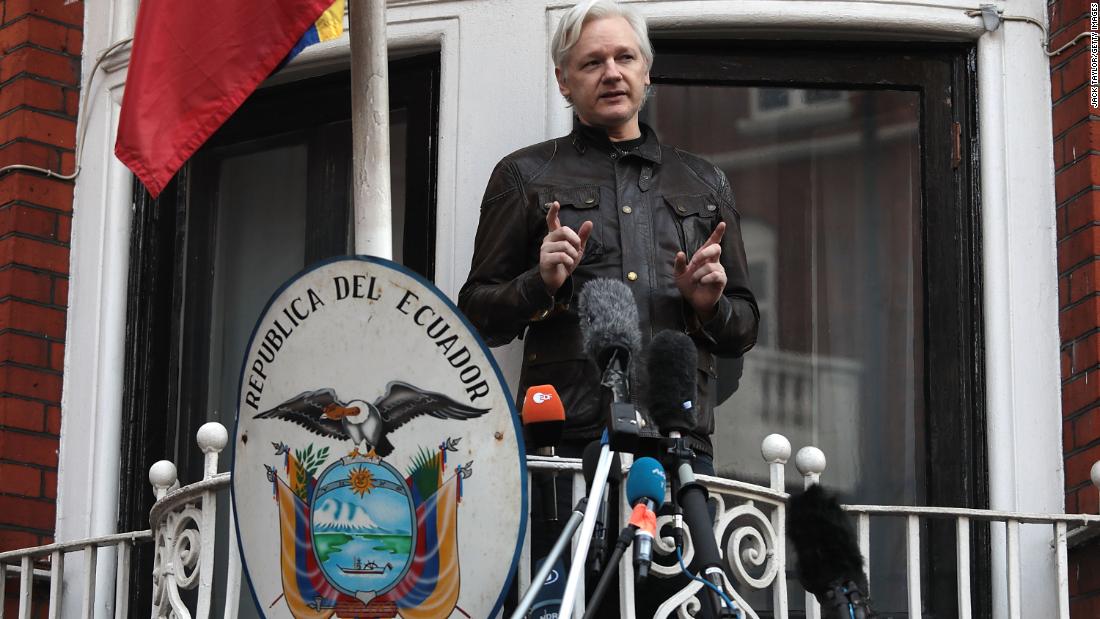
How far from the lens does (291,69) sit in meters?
7.57

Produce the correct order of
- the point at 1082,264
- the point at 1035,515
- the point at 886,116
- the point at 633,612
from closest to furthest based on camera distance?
the point at 633,612 → the point at 1035,515 → the point at 1082,264 → the point at 886,116

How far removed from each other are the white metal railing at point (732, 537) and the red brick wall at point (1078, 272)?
19 cm

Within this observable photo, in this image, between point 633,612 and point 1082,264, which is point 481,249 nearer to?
point 633,612

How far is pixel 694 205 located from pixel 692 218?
0.04 m

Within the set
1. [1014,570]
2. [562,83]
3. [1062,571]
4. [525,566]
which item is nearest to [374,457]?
[525,566]

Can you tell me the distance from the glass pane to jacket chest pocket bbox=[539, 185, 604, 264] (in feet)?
2.79

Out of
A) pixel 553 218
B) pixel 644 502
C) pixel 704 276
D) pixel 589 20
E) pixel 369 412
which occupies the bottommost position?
pixel 644 502

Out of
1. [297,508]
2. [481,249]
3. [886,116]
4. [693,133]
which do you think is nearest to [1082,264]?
[886,116]

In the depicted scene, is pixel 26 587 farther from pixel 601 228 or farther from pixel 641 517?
pixel 641 517

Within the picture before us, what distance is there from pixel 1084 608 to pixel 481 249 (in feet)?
6.78

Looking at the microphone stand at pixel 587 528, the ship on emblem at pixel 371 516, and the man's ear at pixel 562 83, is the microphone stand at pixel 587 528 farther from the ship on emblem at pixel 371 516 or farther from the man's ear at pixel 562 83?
the man's ear at pixel 562 83

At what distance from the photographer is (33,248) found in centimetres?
764

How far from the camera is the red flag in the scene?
20.3 ft

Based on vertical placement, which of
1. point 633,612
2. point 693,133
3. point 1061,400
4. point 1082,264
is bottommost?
point 633,612
